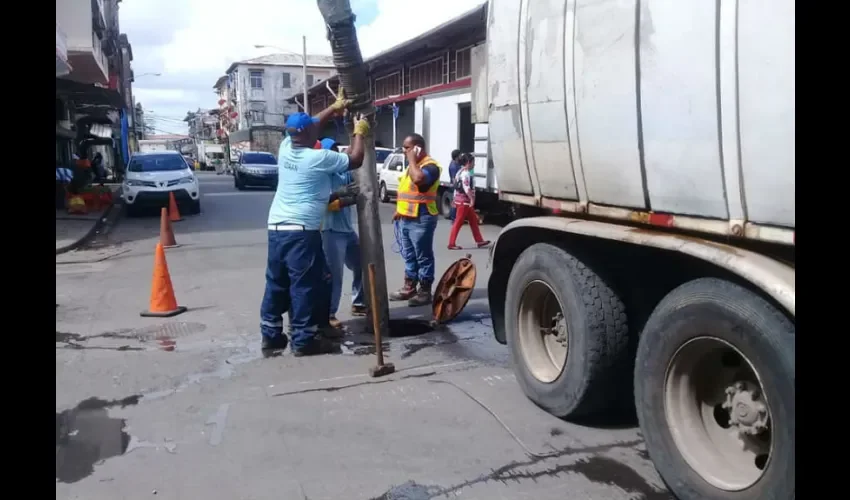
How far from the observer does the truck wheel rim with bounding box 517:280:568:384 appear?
4.60 meters

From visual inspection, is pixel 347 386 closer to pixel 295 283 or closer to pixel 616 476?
pixel 295 283

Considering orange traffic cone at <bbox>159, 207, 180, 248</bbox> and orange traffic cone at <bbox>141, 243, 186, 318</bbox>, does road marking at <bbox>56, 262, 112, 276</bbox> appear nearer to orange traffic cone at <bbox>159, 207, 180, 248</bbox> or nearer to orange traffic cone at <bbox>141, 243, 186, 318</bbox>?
orange traffic cone at <bbox>159, 207, 180, 248</bbox>

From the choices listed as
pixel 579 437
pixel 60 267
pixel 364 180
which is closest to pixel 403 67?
pixel 60 267

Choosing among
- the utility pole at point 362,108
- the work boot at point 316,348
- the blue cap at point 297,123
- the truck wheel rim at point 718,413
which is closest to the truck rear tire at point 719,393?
the truck wheel rim at point 718,413

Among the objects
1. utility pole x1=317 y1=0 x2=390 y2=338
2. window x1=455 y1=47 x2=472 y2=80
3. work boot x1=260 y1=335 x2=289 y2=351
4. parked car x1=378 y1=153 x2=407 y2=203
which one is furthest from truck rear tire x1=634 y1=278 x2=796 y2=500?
window x1=455 y1=47 x2=472 y2=80

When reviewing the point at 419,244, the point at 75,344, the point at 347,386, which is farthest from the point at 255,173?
the point at 347,386

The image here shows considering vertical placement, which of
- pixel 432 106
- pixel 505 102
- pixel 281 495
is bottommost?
pixel 281 495

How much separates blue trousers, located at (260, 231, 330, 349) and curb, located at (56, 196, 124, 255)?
8163 millimetres

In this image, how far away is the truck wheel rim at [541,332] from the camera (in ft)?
15.1

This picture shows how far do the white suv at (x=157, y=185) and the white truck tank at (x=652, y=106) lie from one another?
15.5 meters

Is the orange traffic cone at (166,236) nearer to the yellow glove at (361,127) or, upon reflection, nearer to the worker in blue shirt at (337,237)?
the worker in blue shirt at (337,237)
